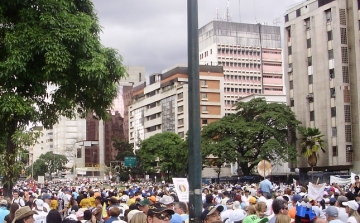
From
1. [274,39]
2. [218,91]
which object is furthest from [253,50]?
[218,91]

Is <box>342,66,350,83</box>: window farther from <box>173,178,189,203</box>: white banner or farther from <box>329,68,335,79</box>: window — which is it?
<box>173,178,189,203</box>: white banner

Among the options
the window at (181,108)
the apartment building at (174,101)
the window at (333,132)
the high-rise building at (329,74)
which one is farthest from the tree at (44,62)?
→ the window at (181,108)

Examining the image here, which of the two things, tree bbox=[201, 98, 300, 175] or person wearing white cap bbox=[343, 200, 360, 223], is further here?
tree bbox=[201, 98, 300, 175]

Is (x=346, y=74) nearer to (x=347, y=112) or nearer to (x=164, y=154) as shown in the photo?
(x=347, y=112)

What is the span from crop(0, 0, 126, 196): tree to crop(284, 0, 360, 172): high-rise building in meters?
45.5

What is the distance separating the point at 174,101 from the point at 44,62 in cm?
9211

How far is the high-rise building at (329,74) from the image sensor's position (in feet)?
193

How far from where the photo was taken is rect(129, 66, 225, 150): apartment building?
104m

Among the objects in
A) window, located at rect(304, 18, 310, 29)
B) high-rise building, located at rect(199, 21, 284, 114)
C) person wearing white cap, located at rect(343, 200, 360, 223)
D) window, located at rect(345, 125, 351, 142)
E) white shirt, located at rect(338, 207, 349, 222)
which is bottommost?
white shirt, located at rect(338, 207, 349, 222)

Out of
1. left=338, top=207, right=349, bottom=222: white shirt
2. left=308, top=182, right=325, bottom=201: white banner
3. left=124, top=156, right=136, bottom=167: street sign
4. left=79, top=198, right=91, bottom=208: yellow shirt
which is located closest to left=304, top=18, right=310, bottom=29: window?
left=124, top=156, right=136, bottom=167: street sign

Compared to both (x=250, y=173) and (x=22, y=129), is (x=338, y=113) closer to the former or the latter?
(x=250, y=173)

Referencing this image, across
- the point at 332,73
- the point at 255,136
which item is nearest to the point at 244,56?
the point at 255,136

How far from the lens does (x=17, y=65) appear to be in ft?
48.3

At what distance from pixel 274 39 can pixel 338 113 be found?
261ft
